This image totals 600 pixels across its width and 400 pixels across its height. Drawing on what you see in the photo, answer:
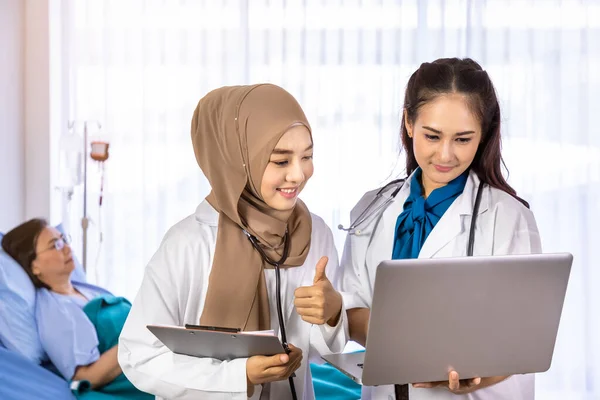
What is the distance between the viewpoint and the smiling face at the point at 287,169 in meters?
1.64

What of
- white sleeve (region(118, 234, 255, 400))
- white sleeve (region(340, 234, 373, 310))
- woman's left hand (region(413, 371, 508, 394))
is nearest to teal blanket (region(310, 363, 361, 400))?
white sleeve (region(340, 234, 373, 310))

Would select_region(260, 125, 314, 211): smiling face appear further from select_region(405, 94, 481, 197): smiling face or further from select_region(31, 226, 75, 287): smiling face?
select_region(31, 226, 75, 287): smiling face

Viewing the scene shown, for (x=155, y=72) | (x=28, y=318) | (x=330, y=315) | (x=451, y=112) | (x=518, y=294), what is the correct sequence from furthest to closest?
(x=155, y=72) → (x=28, y=318) → (x=451, y=112) → (x=330, y=315) → (x=518, y=294)

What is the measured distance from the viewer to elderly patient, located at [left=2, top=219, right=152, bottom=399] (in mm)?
2900

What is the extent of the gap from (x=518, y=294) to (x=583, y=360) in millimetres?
3305

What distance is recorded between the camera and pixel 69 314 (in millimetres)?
2979

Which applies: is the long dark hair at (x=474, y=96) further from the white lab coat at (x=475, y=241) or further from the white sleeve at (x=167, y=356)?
the white sleeve at (x=167, y=356)

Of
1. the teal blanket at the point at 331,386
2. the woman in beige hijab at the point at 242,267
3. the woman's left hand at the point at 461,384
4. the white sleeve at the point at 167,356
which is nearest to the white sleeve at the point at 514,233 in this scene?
the woman's left hand at the point at 461,384

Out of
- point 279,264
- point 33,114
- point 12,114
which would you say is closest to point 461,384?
point 279,264

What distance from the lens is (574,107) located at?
453 cm

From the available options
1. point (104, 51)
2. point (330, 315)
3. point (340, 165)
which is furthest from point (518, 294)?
point (104, 51)

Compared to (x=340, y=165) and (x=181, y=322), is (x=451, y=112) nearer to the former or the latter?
(x=181, y=322)

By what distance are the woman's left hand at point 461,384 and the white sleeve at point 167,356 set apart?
0.41 meters

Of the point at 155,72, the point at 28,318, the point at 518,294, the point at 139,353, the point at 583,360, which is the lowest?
the point at 583,360
